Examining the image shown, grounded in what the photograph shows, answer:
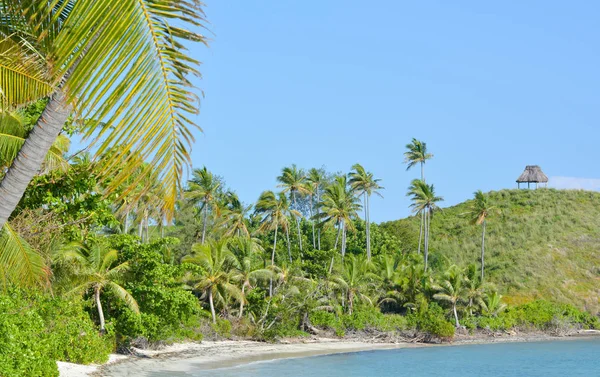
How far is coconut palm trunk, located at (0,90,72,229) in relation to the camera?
4805 millimetres

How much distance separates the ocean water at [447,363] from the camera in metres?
34.5

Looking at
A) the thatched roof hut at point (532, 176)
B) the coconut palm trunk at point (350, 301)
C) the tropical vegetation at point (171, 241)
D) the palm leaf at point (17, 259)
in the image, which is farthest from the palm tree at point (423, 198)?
the palm leaf at point (17, 259)

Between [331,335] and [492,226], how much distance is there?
44.2 meters

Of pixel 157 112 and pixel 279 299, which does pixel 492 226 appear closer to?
pixel 279 299

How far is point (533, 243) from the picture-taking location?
8056 centimetres

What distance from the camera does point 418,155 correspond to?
74.8 meters

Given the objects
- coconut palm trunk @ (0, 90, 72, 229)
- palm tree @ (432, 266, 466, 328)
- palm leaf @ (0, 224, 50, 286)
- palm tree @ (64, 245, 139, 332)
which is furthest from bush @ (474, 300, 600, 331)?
coconut palm trunk @ (0, 90, 72, 229)

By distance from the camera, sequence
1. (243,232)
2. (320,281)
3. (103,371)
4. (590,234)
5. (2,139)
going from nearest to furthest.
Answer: (2,139) < (103,371) < (320,281) < (243,232) < (590,234)

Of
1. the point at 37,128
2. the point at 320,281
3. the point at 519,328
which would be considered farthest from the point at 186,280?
the point at 37,128

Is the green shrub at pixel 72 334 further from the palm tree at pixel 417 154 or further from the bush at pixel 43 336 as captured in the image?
the palm tree at pixel 417 154

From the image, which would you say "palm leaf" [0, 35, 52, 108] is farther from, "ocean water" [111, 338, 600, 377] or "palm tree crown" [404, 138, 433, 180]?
"palm tree crown" [404, 138, 433, 180]

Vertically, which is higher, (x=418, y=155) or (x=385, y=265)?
(x=418, y=155)

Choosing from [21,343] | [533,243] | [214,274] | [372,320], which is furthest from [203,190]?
[533,243]

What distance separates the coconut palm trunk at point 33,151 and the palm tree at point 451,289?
50289 millimetres
